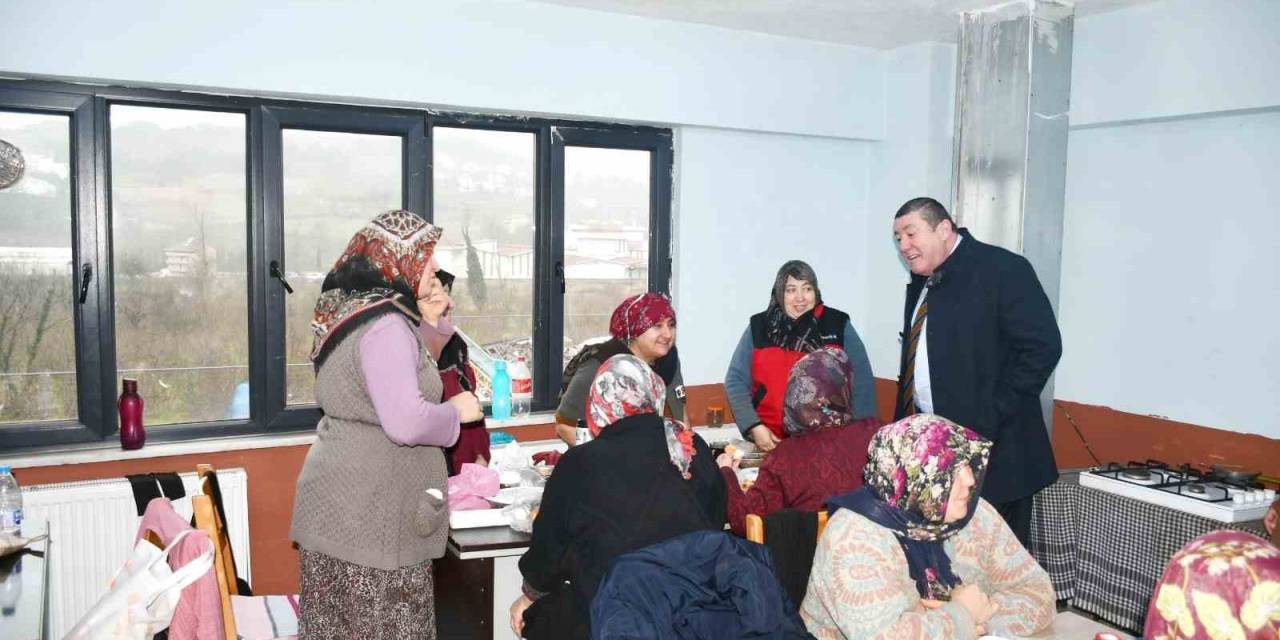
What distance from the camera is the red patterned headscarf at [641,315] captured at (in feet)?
11.6

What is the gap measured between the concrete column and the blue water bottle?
2.07 metres

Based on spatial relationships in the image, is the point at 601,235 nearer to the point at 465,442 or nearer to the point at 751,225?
the point at 751,225

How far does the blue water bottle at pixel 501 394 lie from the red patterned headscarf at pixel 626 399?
1.81 metres

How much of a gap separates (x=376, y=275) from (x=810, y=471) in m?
1.20

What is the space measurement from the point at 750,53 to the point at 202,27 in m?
2.34

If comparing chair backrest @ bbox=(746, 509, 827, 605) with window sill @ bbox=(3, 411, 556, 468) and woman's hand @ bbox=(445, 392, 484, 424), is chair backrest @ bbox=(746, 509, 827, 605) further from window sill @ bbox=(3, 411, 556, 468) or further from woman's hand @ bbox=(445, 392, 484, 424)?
window sill @ bbox=(3, 411, 556, 468)

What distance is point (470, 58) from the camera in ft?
12.9

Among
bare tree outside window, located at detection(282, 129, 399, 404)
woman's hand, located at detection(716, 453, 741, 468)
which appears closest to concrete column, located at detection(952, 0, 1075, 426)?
woman's hand, located at detection(716, 453, 741, 468)

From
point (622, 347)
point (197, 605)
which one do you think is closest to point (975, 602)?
point (197, 605)

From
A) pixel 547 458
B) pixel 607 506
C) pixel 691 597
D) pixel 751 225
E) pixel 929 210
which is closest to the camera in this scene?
pixel 691 597

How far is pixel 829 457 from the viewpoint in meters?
2.53

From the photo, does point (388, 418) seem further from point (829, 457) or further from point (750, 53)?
point (750, 53)

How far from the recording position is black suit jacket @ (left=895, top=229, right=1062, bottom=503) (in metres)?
2.97

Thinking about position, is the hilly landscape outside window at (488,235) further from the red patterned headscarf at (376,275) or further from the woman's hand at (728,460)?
the red patterned headscarf at (376,275)
